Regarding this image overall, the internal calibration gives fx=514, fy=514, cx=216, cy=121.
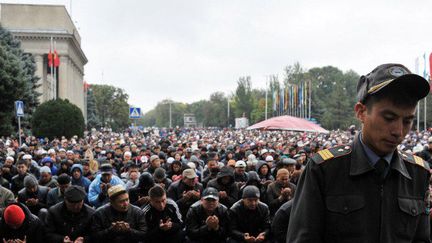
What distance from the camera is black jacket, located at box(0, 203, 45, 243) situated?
6844 mm

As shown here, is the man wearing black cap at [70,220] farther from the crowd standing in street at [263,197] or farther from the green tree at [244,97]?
the green tree at [244,97]

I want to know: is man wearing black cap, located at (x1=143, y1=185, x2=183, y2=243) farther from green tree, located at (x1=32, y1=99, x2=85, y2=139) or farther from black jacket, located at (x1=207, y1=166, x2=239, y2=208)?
green tree, located at (x1=32, y1=99, x2=85, y2=139)

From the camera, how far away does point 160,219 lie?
7.57 meters

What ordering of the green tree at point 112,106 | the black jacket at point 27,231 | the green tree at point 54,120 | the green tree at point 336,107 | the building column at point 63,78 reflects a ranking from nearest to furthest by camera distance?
the black jacket at point 27,231 → the green tree at point 54,120 → the building column at point 63,78 → the green tree at point 336,107 → the green tree at point 112,106

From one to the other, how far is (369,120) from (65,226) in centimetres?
601

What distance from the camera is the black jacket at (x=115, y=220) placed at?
7.07 meters

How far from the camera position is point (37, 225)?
702 centimetres

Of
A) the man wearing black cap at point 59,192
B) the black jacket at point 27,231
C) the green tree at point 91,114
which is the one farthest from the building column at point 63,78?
the black jacket at point 27,231

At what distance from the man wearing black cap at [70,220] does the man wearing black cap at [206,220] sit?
150 cm

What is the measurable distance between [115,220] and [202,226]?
135 cm

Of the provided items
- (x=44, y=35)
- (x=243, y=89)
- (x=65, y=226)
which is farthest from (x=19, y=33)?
(x=65, y=226)

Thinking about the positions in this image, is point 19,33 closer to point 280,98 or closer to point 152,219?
point 280,98

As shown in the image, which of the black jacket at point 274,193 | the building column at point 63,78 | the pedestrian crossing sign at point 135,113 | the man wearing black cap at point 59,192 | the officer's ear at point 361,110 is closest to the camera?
the officer's ear at point 361,110

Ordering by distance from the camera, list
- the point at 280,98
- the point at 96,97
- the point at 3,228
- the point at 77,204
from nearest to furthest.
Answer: the point at 3,228, the point at 77,204, the point at 280,98, the point at 96,97
